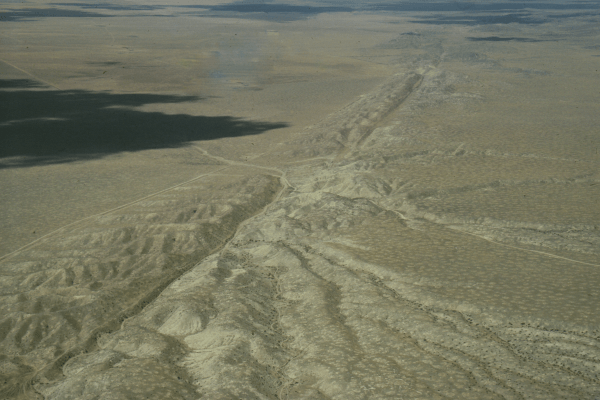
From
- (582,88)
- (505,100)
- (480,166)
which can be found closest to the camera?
(480,166)

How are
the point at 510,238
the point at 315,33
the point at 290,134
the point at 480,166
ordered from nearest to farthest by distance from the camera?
the point at 510,238
the point at 480,166
the point at 290,134
the point at 315,33

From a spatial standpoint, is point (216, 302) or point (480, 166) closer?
point (216, 302)

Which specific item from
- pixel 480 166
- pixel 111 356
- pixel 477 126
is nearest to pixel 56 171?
pixel 111 356

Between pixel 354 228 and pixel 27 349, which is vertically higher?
pixel 354 228

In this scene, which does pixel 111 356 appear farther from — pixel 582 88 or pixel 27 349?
pixel 582 88

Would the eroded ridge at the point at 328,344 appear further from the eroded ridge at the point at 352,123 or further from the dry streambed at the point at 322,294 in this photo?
the eroded ridge at the point at 352,123

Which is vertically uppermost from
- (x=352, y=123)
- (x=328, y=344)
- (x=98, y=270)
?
(x=352, y=123)

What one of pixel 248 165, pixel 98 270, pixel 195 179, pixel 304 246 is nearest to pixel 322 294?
pixel 304 246

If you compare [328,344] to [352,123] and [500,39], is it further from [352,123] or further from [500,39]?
[500,39]

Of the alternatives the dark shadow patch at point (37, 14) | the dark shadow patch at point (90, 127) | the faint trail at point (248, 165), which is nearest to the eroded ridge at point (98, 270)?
the faint trail at point (248, 165)
